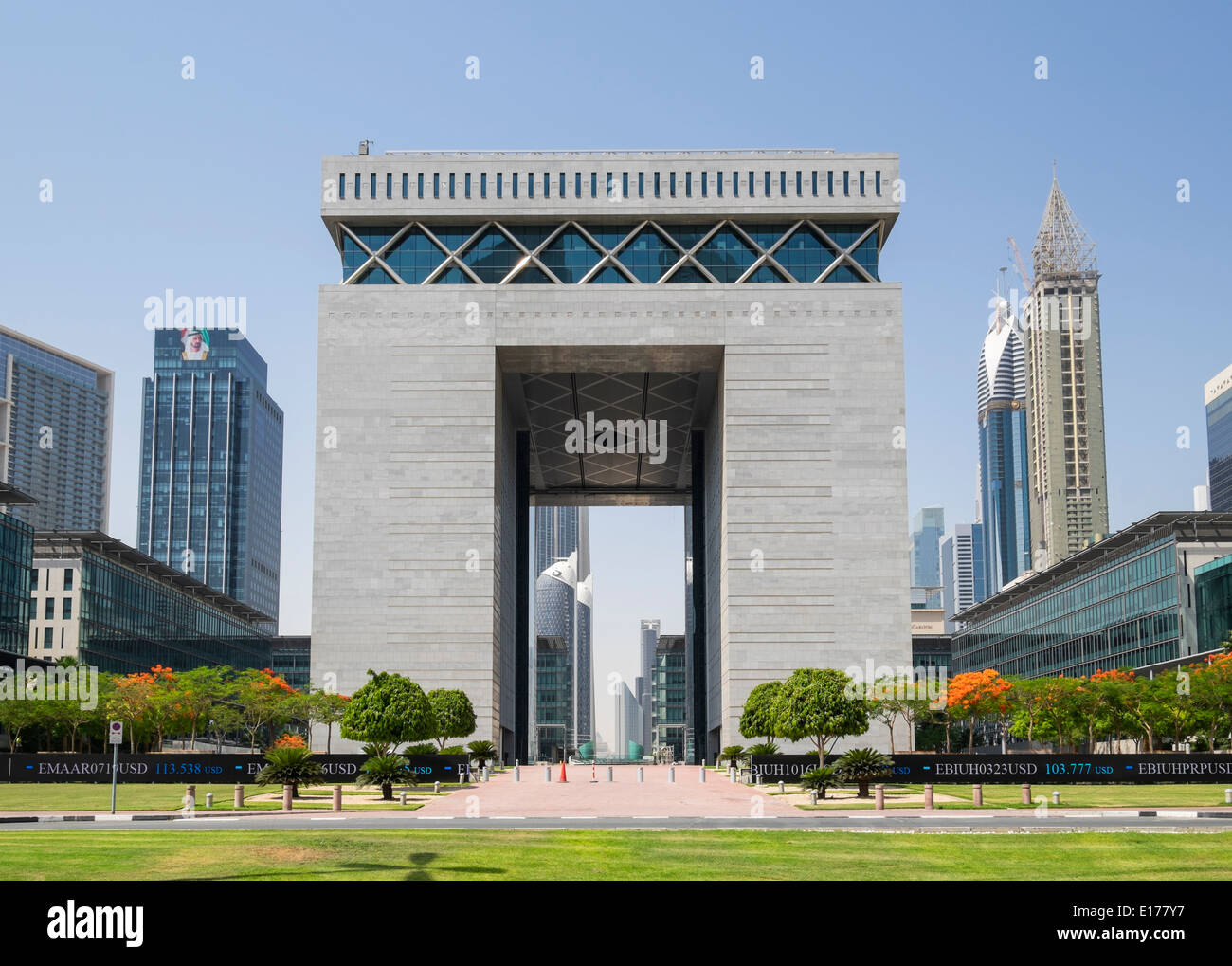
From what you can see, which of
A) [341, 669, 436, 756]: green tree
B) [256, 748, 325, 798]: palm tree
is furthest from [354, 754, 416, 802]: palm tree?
[341, 669, 436, 756]: green tree

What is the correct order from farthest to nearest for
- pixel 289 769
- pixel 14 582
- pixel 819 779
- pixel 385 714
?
pixel 14 582 < pixel 385 714 < pixel 819 779 < pixel 289 769

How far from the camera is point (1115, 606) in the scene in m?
122

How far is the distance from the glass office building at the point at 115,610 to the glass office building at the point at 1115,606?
101 meters

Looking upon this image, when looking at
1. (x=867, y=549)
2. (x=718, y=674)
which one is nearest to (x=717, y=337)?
(x=867, y=549)

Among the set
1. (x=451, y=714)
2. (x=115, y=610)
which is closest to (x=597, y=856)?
(x=451, y=714)

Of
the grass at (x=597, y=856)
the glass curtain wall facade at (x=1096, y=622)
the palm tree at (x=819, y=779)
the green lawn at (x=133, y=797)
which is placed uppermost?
the glass curtain wall facade at (x=1096, y=622)

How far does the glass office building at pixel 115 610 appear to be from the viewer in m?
126

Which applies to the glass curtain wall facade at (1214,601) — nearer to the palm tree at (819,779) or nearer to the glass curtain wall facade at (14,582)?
the palm tree at (819,779)

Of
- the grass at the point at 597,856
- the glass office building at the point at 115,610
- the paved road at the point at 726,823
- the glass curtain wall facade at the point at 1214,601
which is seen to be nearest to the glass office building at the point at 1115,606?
→ the glass curtain wall facade at the point at 1214,601

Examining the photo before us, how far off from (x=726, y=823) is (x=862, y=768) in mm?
14447

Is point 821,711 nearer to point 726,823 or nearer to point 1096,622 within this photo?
point 726,823

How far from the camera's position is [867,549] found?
80938 mm
